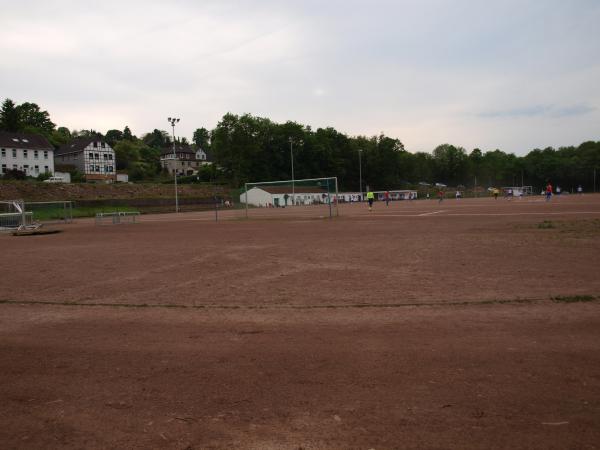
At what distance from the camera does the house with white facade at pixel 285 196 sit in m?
52.3

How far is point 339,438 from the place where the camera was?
10.2 feet

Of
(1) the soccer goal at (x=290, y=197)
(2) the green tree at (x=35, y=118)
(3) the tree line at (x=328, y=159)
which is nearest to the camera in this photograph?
(1) the soccer goal at (x=290, y=197)

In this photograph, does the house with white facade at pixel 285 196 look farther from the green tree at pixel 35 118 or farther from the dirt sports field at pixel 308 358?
the green tree at pixel 35 118

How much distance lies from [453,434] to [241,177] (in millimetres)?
95537

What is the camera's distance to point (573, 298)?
6762 millimetres

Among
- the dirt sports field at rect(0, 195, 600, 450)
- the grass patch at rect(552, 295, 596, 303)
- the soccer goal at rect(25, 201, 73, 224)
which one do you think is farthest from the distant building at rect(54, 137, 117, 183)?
the grass patch at rect(552, 295, 596, 303)

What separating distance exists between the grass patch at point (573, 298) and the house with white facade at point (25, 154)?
7775 centimetres

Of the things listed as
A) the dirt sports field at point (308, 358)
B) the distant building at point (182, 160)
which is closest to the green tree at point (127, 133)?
the distant building at point (182, 160)

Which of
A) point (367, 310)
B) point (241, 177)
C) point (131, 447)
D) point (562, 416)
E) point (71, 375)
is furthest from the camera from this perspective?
point (241, 177)

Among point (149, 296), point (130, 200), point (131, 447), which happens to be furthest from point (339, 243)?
point (130, 200)

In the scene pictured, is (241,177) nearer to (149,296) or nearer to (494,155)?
(149,296)

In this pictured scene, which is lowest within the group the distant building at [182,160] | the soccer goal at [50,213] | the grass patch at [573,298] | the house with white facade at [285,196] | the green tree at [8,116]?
the grass patch at [573,298]

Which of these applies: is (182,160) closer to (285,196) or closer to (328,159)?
(328,159)

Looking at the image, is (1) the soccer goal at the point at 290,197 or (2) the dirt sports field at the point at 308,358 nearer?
(2) the dirt sports field at the point at 308,358
